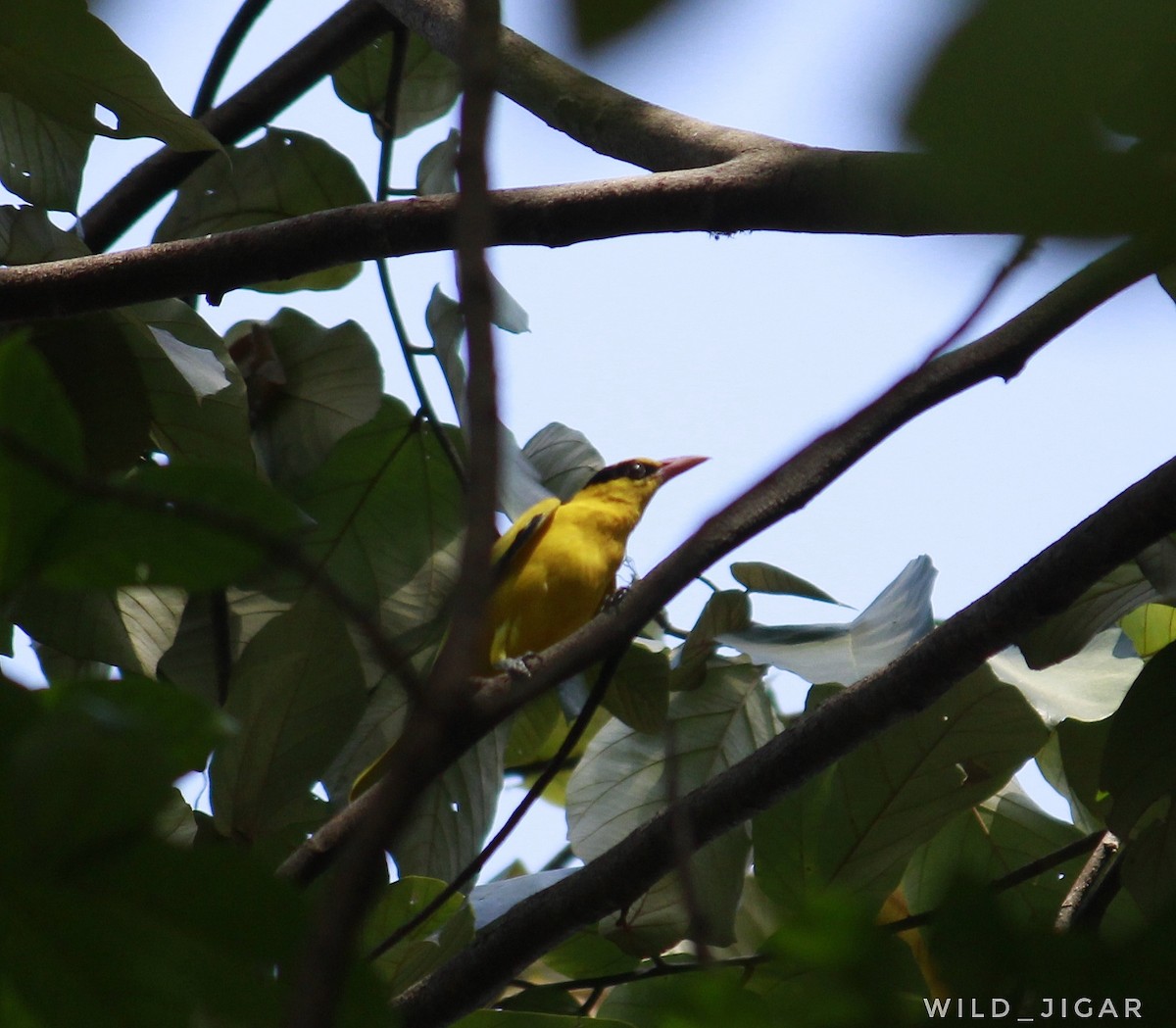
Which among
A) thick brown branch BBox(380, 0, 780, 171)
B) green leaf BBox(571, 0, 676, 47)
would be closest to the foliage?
green leaf BBox(571, 0, 676, 47)

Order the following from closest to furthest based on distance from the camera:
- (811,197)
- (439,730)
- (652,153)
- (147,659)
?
1. (439,730)
2. (811,197)
3. (652,153)
4. (147,659)

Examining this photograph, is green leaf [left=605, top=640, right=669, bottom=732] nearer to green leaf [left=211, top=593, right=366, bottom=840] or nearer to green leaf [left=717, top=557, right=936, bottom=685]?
green leaf [left=717, top=557, right=936, bottom=685]

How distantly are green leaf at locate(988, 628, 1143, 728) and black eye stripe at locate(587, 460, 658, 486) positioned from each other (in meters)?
2.00

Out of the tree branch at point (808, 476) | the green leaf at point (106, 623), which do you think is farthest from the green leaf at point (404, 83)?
the tree branch at point (808, 476)

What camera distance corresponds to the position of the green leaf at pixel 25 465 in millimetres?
558

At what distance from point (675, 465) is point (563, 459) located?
1784mm

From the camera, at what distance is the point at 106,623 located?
1.50m

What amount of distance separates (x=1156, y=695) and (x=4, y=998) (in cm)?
113

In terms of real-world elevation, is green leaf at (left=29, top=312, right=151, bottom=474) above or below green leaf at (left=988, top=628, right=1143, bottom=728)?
above

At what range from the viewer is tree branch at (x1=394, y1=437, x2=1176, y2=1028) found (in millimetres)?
1034

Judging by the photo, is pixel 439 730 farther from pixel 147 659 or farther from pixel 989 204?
pixel 147 659

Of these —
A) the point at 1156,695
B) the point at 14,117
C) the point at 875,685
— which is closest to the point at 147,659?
the point at 14,117

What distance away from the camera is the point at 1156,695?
4.23 feet

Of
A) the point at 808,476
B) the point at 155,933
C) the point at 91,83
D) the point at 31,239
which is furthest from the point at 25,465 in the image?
the point at 31,239
